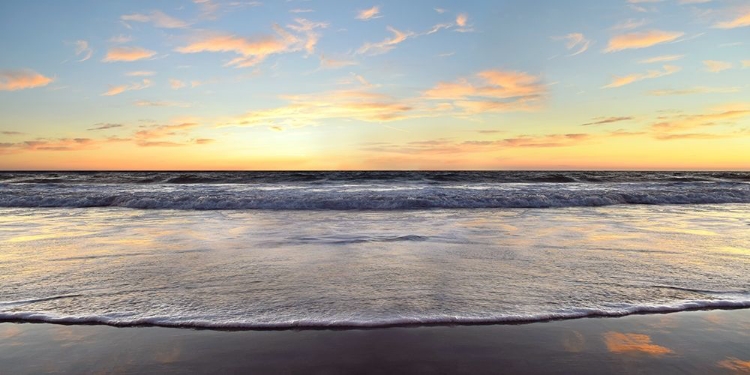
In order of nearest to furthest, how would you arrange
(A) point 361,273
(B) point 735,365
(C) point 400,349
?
1. (B) point 735,365
2. (C) point 400,349
3. (A) point 361,273

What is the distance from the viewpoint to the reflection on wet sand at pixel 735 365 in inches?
99.8

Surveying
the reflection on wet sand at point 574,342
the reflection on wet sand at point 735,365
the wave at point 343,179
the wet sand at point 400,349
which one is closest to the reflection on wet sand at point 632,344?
the wet sand at point 400,349

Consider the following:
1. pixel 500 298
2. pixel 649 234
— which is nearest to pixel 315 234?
pixel 500 298

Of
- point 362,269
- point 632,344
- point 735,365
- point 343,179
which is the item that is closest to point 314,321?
point 362,269

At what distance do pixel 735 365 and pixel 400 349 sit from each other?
78.9 inches

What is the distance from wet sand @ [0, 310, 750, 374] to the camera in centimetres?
257

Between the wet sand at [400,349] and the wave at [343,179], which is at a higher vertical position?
the wave at [343,179]

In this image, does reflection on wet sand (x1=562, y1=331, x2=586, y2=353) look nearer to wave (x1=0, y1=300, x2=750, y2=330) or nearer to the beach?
the beach

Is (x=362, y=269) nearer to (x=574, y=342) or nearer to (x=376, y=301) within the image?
(x=376, y=301)

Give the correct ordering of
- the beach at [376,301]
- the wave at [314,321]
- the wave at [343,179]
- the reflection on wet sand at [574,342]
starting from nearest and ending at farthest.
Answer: the beach at [376,301] → the reflection on wet sand at [574,342] → the wave at [314,321] → the wave at [343,179]

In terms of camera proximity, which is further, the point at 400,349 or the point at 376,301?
the point at 376,301

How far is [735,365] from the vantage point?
2.58 m

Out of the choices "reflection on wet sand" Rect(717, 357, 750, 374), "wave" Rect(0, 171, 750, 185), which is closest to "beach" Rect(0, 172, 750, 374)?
"reflection on wet sand" Rect(717, 357, 750, 374)

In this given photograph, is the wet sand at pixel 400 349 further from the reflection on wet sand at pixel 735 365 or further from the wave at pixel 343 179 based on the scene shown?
the wave at pixel 343 179
